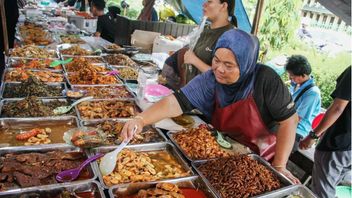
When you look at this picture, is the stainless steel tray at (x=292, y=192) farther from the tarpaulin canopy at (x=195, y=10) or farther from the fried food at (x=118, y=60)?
the tarpaulin canopy at (x=195, y=10)

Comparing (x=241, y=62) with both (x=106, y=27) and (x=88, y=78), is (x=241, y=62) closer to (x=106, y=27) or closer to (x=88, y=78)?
(x=88, y=78)

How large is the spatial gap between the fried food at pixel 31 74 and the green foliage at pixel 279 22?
5.12m

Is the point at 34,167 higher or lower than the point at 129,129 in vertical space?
lower

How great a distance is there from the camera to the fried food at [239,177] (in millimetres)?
1747

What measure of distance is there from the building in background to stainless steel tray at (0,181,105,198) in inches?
255

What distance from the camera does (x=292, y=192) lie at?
187 cm

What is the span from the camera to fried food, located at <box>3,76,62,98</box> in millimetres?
2805

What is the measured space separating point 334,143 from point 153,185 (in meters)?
2.58

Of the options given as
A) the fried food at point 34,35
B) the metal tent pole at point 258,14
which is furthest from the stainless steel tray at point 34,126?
the fried food at point 34,35

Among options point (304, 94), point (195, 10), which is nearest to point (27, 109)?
point (304, 94)

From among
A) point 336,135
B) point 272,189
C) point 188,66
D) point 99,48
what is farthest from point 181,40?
point 272,189

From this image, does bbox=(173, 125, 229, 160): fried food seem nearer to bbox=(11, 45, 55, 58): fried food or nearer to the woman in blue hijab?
the woman in blue hijab

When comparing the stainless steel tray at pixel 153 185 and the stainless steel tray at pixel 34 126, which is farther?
the stainless steel tray at pixel 34 126

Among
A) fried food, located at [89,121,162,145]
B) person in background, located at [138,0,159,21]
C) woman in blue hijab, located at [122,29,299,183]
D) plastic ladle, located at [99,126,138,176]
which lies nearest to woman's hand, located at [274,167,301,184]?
woman in blue hijab, located at [122,29,299,183]
